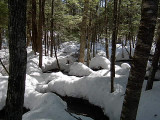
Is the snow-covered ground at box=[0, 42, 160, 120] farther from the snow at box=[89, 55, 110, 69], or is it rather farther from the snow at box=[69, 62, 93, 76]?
the snow at box=[89, 55, 110, 69]

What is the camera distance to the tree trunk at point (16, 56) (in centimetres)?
248

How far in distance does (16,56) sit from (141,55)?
6.51ft

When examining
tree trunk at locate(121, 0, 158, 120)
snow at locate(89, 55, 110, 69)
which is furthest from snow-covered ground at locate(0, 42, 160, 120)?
snow at locate(89, 55, 110, 69)

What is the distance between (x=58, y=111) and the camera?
554cm

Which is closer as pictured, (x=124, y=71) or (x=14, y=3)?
(x=14, y=3)

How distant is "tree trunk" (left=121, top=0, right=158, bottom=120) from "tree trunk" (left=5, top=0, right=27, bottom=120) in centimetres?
183

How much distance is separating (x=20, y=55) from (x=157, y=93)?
6079 millimetres

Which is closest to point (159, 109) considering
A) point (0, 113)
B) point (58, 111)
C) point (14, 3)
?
point (58, 111)

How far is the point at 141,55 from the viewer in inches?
108

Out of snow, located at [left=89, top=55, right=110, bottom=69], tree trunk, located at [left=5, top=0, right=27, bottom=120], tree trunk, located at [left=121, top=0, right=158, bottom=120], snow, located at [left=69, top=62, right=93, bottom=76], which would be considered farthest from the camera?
snow, located at [left=89, top=55, right=110, bottom=69]

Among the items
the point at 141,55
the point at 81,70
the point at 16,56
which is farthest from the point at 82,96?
the point at 16,56

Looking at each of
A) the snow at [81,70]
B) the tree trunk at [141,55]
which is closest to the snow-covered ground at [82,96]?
the snow at [81,70]

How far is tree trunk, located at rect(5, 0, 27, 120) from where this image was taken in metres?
2.48

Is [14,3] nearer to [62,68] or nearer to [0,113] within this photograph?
[0,113]
